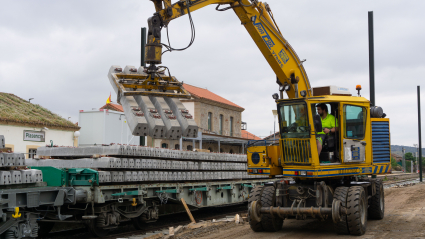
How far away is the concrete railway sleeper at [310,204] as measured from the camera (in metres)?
9.66

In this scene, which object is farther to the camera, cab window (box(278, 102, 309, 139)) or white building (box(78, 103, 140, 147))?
white building (box(78, 103, 140, 147))

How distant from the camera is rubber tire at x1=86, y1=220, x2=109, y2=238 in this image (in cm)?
1088

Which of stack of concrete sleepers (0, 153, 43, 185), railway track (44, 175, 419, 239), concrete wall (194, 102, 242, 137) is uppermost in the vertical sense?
concrete wall (194, 102, 242, 137)

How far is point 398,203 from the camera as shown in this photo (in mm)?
17547

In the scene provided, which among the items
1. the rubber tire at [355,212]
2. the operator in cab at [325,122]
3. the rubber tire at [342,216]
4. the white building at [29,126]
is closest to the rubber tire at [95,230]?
the rubber tire at [342,216]

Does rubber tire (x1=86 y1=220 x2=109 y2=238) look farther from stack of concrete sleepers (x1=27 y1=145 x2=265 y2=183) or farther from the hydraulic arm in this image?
the hydraulic arm

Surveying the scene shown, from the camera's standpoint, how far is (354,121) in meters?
10.8

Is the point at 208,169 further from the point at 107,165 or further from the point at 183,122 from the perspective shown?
the point at 107,165

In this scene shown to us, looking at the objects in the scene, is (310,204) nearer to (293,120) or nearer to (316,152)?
(316,152)

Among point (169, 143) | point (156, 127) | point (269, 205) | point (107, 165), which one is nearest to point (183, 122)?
point (156, 127)

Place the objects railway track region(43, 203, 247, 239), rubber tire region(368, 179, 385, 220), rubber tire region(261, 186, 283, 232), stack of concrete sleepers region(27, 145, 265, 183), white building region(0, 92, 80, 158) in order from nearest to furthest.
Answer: rubber tire region(261, 186, 283, 232) → stack of concrete sleepers region(27, 145, 265, 183) → railway track region(43, 203, 247, 239) → rubber tire region(368, 179, 385, 220) → white building region(0, 92, 80, 158)

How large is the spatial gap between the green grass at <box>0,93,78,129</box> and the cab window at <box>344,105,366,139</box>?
71.1ft

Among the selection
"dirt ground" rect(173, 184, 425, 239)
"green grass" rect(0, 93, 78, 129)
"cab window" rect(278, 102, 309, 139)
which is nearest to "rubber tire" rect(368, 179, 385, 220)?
"dirt ground" rect(173, 184, 425, 239)

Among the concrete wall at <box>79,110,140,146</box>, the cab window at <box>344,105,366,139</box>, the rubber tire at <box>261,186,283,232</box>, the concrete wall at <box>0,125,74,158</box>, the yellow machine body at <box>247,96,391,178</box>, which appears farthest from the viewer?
the concrete wall at <box>79,110,140,146</box>
